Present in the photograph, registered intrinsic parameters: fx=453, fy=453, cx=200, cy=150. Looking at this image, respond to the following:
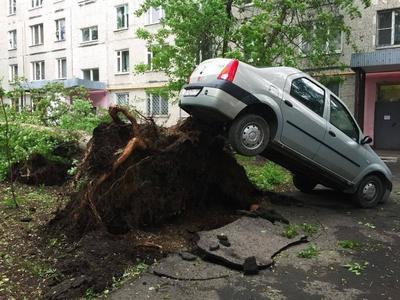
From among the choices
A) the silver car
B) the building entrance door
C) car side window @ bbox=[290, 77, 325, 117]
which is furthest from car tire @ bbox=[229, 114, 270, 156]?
the building entrance door

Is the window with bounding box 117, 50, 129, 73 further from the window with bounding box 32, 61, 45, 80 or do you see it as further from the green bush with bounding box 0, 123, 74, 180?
the green bush with bounding box 0, 123, 74, 180

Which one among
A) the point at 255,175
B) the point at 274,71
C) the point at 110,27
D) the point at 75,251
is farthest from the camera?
the point at 110,27

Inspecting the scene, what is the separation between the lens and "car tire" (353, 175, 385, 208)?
828cm

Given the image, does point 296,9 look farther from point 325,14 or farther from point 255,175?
point 255,175

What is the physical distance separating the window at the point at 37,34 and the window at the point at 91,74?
727 centimetres

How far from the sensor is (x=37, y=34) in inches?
1524

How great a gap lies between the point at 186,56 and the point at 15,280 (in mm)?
11524

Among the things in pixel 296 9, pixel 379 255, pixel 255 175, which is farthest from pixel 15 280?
pixel 296 9

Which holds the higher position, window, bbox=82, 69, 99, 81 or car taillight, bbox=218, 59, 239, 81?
window, bbox=82, 69, 99, 81

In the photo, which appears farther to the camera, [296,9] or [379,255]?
[296,9]

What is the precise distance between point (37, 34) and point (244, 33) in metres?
29.8

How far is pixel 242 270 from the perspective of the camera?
16.6 ft

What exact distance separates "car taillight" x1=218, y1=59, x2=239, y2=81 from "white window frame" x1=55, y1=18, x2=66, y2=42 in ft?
105

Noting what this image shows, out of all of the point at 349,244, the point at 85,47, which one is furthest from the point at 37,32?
the point at 349,244
